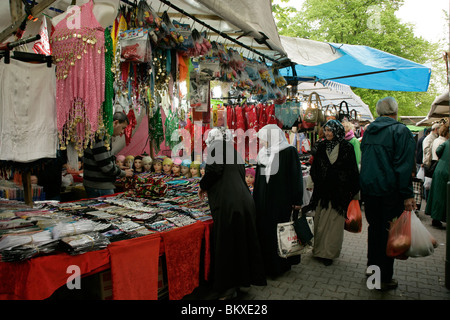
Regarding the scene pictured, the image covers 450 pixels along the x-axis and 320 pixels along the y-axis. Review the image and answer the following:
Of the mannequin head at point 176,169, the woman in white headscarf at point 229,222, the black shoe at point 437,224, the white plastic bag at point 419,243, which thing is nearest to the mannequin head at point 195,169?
the mannequin head at point 176,169

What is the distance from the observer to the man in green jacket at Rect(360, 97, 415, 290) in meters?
3.04

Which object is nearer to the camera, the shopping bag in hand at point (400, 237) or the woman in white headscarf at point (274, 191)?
the shopping bag in hand at point (400, 237)

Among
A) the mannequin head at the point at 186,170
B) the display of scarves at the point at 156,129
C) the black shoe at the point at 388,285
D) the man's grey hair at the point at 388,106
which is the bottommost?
the black shoe at the point at 388,285

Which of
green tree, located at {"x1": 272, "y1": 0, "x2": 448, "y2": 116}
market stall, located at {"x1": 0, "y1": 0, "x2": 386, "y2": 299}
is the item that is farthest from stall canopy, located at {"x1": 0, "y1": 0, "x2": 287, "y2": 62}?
green tree, located at {"x1": 272, "y1": 0, "x2": 448, "y2": 116}

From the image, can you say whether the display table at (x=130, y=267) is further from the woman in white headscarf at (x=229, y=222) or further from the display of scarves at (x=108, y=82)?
the display of scarves at (x=108, y=82)

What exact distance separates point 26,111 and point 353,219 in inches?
143

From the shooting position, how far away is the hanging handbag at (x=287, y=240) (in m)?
3.36

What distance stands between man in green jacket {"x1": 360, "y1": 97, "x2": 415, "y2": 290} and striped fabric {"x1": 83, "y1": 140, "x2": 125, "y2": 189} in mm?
3092

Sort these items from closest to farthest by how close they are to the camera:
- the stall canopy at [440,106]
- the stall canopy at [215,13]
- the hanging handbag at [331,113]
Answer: the stall canopy at [215,13]
the hanging handbag at [331,113]
the stall canopy at [440,106]

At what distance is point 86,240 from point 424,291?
143 inches

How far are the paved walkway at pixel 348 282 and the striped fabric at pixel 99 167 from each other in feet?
7.33

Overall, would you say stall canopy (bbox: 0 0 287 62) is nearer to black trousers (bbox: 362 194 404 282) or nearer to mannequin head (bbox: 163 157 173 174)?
black trousers (bbox: 362 194 404 282)

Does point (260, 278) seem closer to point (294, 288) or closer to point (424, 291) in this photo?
point (294, 288)
